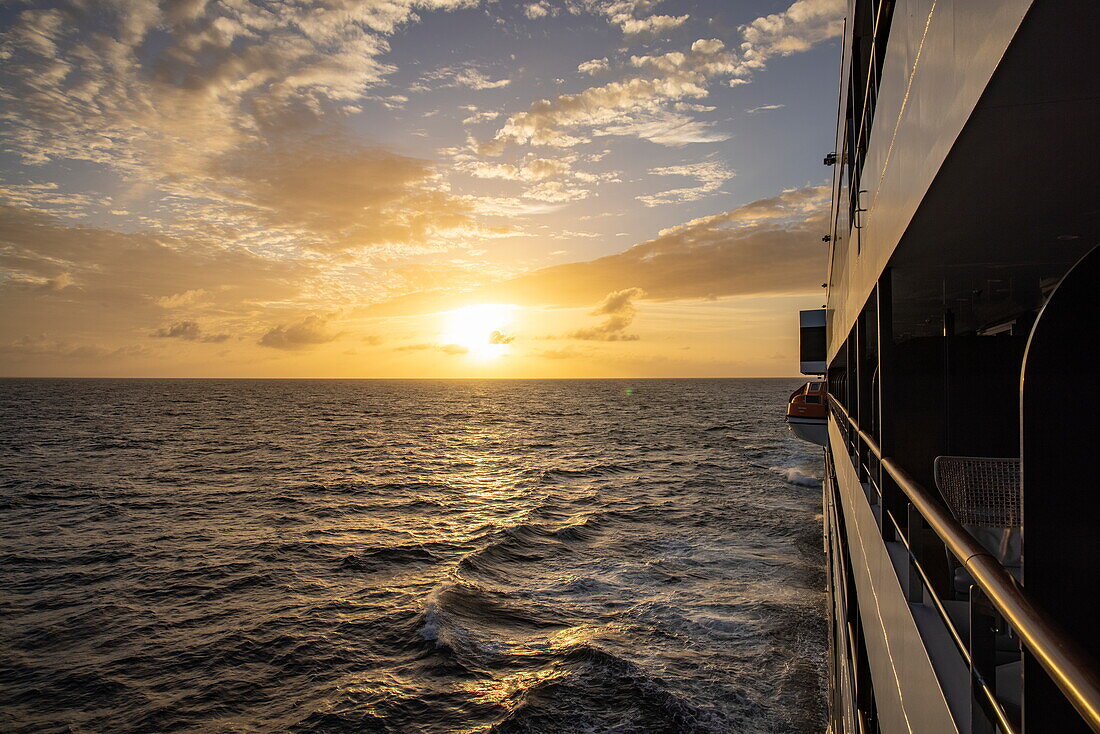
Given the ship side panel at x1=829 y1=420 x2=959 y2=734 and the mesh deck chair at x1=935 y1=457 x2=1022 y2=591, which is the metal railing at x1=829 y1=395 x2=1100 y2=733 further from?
the mesh deck chair at x1=935 y1=457 x2=1022 y2=591

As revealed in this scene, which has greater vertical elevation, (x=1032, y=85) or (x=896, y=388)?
(x=1032, y=85)

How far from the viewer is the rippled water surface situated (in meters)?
11.2

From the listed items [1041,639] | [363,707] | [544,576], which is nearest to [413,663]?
[363,707]

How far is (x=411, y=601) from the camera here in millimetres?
16125

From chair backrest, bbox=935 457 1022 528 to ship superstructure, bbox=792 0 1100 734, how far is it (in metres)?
Answer: 0.01

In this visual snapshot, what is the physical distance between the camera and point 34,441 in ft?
173

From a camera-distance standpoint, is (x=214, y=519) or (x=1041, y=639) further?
(x=214, y=519)

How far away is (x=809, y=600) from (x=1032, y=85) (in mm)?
16366

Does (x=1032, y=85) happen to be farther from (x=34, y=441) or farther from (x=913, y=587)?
(x=34, y=441)

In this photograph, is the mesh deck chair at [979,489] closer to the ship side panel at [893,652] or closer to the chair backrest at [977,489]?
the chair backrest at [977,489]

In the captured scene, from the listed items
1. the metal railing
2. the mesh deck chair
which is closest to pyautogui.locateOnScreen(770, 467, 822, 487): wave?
the mesh deck chair

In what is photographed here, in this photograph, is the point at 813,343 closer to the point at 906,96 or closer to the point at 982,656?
the point at 906,96

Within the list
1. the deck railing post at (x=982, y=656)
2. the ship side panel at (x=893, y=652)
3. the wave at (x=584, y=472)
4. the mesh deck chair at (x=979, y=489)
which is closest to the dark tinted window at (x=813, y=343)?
the wave at (x=584, y=472)

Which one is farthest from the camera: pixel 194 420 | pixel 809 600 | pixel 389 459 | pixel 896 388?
pixel 194 420
